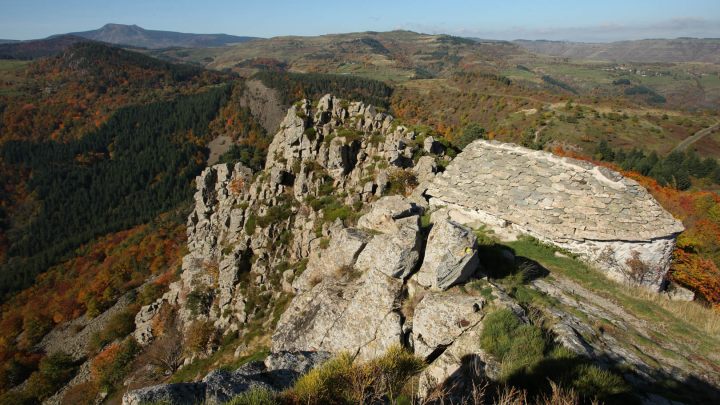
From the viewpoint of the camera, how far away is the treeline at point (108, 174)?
4461 inches

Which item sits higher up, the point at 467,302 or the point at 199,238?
the point at 467,302

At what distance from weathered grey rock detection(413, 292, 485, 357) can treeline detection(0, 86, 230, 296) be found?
125m

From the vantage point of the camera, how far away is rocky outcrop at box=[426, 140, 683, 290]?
14.2m

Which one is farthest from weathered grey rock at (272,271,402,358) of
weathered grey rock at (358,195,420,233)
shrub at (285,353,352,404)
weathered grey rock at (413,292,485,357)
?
shrub at (285,353,352,404)

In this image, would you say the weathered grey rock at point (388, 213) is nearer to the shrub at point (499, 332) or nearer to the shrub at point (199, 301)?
the shrub at point (499, 332)

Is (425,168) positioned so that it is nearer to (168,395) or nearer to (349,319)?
(349,319)

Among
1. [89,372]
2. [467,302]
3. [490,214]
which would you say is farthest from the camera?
[89,372]

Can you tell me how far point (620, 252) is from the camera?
1433 centimetres

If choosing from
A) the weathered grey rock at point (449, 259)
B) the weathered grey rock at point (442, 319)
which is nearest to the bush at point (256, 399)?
the weathered grey rock at point (442, 319)

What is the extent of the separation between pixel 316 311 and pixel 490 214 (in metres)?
9.45

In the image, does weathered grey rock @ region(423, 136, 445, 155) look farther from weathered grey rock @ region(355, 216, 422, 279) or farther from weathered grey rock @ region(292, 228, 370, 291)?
weathered grey rock @ region(355, 216, 422, 279)

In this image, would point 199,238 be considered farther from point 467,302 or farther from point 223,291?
point 467,302

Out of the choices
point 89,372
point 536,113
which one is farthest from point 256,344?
point 536,113

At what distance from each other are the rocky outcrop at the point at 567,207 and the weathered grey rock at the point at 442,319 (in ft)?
23.2
